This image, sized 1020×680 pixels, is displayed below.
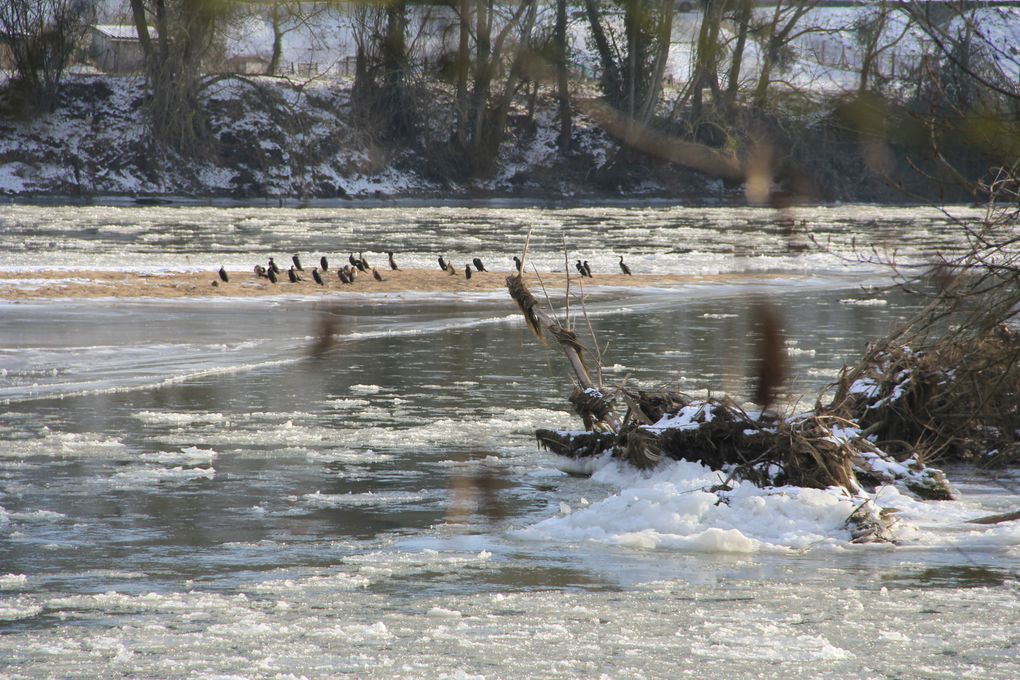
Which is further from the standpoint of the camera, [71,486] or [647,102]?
[647,102]

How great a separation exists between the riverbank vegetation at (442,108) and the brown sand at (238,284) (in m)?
32.6

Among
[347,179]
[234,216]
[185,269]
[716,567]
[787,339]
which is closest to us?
[716,567]

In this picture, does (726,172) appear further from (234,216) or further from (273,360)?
(273,360)

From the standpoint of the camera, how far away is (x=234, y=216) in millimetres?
40469

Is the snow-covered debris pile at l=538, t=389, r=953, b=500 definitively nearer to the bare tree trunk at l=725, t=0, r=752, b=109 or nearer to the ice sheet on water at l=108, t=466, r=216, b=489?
the ice sheet on water at l=108, t=466, r=216, b=489

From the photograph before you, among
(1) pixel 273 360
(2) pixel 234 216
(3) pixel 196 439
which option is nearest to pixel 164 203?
(2) pixel 234 216

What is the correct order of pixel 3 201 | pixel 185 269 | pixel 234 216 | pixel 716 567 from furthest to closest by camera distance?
pixel 3 201
pixel 234 216
pixel 185 269
pixel 716 567

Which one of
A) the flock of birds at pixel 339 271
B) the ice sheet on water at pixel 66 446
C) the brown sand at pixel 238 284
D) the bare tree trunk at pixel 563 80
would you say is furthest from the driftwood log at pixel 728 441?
the bare tree trunk at pixel 563 80

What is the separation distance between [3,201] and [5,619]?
1746 inches

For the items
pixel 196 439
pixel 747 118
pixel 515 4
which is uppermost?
pixel 515 4

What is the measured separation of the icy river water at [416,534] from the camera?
4859 mm

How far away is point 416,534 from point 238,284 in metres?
13.9

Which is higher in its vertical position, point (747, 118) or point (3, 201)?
A: point (747, 118)

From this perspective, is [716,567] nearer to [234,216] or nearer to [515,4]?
[234,216]
